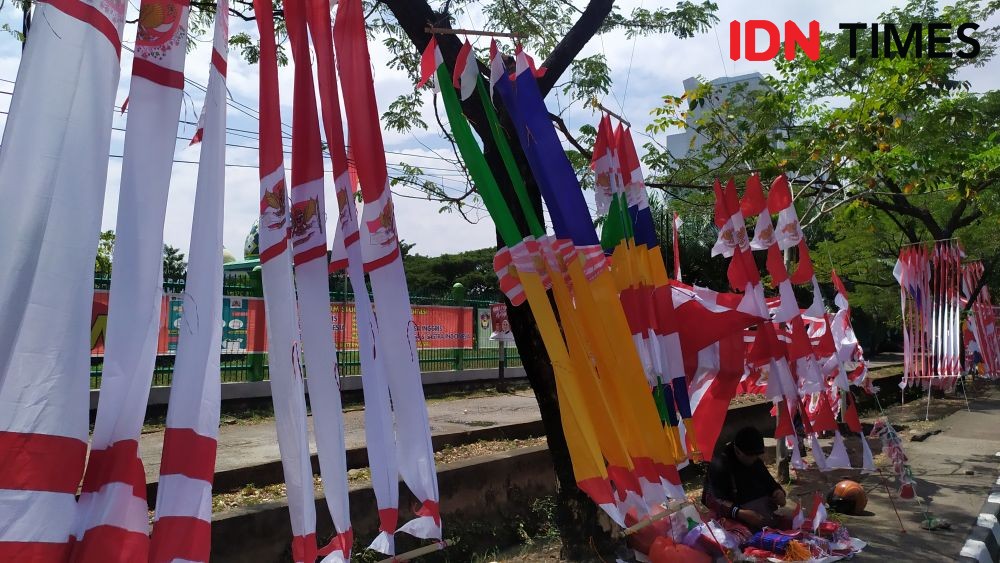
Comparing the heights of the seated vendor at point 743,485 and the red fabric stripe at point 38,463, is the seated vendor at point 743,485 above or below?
below

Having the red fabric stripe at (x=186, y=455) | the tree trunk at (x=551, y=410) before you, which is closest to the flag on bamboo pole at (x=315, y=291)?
the red fabric stripe at (x=186, y=455)

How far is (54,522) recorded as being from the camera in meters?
1.99

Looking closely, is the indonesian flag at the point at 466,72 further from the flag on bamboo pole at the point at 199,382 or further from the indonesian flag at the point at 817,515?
the indonesian flag at the point at 817,515

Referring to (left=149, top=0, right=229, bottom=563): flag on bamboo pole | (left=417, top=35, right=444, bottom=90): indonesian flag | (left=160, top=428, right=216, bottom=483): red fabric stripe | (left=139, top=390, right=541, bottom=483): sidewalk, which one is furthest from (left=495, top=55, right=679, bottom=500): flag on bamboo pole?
(left=139, top=390, right=541, bottom=483): sidewalk

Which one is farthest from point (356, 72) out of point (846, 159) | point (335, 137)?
point (846, 159)

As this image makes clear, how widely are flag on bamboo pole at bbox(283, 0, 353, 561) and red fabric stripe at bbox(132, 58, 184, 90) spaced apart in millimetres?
504

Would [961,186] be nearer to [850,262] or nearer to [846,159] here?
[846,159]

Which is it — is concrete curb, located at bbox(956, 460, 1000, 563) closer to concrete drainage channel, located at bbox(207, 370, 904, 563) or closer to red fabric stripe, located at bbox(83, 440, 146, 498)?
concrete drainage channel, located at bbox(207, 370, 904, 563)

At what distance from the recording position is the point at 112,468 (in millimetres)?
2213

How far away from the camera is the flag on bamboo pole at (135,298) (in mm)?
A: 2178

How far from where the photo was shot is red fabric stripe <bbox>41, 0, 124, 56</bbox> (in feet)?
7.37

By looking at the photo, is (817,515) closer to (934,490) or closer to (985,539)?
(985,539)

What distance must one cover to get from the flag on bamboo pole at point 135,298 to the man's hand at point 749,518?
4611mm

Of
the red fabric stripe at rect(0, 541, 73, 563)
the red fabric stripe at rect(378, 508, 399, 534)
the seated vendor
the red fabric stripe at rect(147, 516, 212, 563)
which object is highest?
the red fabric stripe at rect(0, 541, 73, 563)
